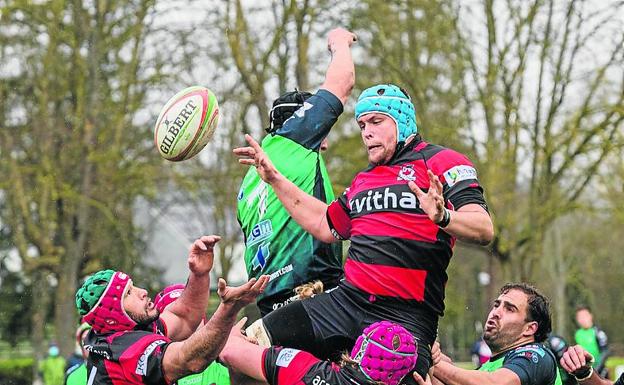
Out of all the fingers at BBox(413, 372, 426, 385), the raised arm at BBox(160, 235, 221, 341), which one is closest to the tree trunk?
the raised arm at BBox(160, 235, 221, 341)

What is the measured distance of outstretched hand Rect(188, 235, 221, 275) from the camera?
17.1ft

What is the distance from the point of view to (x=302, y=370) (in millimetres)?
5109

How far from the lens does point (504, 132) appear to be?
1734cm

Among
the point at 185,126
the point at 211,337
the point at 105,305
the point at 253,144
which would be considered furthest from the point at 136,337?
the point at 185,126

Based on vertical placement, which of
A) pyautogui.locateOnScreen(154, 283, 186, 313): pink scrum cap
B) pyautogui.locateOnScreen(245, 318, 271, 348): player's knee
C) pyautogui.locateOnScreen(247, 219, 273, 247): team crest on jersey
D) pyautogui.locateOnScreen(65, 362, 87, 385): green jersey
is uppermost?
pyautogui.locateOnScreen(247, 219, 273, 247): team crest on jersey

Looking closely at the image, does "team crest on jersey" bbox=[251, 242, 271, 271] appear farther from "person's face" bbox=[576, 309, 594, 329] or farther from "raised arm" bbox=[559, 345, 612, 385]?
"person's face" bbox=[576, 309, 594, 329]

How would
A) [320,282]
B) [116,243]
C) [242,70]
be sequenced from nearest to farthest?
[320,282], [242,70], [116,243]

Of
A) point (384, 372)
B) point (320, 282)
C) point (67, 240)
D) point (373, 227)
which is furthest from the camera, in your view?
point (67, 240)

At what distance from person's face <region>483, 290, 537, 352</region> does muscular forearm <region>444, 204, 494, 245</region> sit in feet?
5.49

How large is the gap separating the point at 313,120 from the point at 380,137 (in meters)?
0.74

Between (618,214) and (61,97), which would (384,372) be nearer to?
(618,214)

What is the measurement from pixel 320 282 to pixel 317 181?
658 mm

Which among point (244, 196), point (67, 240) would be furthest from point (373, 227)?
point (67, 240)

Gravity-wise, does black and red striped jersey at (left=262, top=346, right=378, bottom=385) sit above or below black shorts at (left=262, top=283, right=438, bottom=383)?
below
